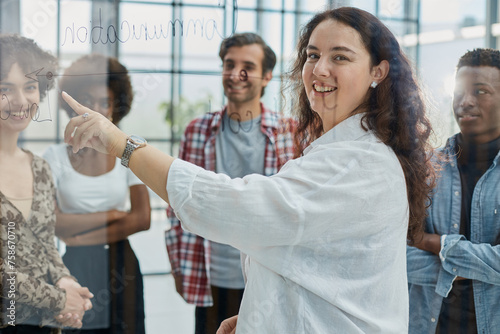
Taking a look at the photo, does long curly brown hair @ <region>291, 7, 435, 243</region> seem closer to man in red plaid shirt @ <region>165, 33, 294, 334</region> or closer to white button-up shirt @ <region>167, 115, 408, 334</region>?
white button-up shirt @ <region>167, 115, 408, 334</region>

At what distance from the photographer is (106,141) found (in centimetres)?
91

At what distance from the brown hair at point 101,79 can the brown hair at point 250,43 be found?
0.82 feet

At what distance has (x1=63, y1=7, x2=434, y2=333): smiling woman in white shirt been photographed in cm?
86

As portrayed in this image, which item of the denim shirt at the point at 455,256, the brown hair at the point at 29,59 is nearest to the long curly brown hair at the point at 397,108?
the denim shirt at the point at 455,256

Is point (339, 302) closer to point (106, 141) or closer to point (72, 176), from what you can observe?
point (106, 141)

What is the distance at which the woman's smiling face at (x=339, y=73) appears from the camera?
102 centimetres

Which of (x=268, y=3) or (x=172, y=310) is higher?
(x=268, y=3)

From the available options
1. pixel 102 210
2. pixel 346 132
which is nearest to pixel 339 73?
pixel 346 132

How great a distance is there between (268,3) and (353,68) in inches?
18.4

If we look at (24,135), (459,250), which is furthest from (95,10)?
(459,250)

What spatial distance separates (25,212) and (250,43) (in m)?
0.67

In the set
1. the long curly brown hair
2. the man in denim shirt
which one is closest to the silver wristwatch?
the long curly brown hair

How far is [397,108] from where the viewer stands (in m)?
1.04

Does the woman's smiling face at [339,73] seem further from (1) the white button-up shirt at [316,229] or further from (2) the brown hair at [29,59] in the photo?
(2) the brown hair at [29,59]
